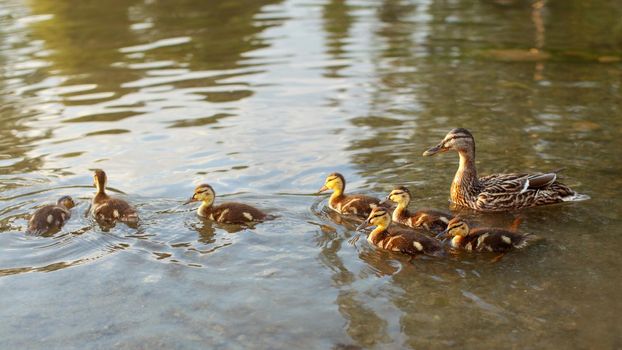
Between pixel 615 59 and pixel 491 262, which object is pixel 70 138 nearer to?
pixel 491 262

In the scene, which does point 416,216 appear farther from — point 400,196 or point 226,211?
point 226,211

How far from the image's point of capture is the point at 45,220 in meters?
6.67

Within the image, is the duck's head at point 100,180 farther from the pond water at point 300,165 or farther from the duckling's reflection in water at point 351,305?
the duckling's reflection in water at point 351,305

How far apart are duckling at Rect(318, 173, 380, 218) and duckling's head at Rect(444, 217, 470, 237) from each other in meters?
0.86

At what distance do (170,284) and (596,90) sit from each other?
265 inches

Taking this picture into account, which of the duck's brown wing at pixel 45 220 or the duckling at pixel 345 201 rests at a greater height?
the duck's brown wing at pixel 45 220

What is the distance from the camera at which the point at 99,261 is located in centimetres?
619

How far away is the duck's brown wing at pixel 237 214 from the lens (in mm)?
6816

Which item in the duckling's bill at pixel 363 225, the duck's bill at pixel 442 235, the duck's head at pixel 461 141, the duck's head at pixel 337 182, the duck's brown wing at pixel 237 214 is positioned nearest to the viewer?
the duck's bill at pixel 442 235

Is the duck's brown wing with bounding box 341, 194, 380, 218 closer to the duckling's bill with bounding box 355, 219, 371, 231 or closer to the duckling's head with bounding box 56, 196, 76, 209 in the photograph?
the duckling's bill with bounding box 355, 219, 371, 231

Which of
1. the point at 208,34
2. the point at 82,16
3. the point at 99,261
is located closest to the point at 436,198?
the point at 99,261

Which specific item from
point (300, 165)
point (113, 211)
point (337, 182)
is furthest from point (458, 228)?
point (113, 211)

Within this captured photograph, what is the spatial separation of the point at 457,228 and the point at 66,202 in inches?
136

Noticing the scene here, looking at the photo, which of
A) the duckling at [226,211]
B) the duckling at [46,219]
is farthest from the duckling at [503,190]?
the duckling at [46,219]
